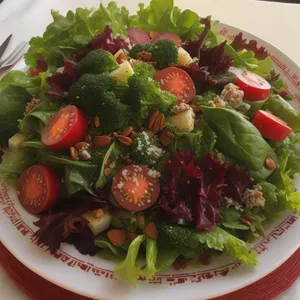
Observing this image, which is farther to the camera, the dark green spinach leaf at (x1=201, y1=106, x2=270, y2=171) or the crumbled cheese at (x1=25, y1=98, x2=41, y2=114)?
the crumbled cheese at (x1=25, y1=98, x2=41, y2=114)

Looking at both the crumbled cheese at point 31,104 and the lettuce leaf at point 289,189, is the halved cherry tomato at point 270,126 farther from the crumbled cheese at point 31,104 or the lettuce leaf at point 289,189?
the crumbled cheese at point 31,104

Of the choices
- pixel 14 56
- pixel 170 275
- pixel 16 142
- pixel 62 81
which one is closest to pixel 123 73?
pixel 62 81

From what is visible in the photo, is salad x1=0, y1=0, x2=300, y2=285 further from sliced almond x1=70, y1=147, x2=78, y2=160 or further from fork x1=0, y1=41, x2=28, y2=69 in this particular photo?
fork x1=0, y1=41, x2=28, y2=69

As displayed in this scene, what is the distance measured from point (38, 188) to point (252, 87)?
1172 mm

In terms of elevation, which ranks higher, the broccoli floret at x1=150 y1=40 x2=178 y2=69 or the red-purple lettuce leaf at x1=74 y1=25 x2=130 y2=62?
the broccoli floret at x1=150 y1=40 x2=178 y2=69

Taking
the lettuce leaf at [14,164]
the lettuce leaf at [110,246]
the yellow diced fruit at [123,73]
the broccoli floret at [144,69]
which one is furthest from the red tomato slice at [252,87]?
the lettuce leaf at [14,164]

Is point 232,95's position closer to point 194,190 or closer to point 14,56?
point 194,190

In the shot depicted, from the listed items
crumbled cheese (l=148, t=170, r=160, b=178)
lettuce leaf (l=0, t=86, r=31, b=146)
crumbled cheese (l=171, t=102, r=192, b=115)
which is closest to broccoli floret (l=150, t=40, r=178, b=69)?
crumbled cheese (l=171, t=102, r=192, b=115)

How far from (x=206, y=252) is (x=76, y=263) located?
0.53 meters

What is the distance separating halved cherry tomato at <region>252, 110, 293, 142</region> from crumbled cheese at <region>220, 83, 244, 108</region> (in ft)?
0.38

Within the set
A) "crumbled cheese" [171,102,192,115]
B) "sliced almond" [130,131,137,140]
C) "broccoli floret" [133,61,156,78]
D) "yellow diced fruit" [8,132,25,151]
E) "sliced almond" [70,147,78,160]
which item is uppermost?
"broccoli floret" [133,61,156,78]

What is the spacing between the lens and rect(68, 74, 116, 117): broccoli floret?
1707 mm

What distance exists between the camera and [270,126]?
182cm

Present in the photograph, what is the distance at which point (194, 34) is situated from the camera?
7.79 ft
